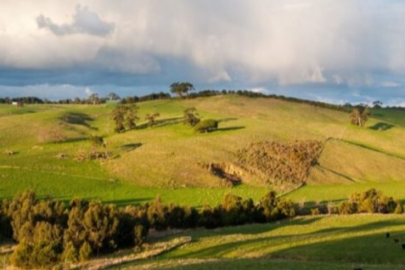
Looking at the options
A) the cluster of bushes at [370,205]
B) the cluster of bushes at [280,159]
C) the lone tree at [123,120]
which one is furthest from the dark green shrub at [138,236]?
the lone tree at [123,120]

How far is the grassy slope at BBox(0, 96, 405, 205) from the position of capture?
95.0 m

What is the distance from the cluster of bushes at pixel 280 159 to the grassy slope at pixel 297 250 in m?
44.7

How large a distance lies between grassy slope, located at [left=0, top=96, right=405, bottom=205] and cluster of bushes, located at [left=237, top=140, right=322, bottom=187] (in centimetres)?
263

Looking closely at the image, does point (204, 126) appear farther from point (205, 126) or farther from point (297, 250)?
point (297, 250)

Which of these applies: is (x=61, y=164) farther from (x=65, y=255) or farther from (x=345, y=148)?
(x=345, y=148)

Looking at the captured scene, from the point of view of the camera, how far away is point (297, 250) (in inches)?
1818

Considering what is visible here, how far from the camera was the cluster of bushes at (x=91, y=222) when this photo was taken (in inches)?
1962

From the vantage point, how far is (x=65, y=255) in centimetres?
4925

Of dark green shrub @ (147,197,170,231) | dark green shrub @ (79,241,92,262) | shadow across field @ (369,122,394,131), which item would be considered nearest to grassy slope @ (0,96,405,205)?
shadow across field @ (369,122,394,131)

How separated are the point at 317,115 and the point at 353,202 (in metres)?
96.7

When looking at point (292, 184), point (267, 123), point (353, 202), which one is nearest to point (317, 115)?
point (267, 123)

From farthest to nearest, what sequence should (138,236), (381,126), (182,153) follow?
1. (381,126)
2. (182,153)
3. (138,236)

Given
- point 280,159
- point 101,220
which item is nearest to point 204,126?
point 280,159

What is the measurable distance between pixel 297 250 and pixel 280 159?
72.9 m
